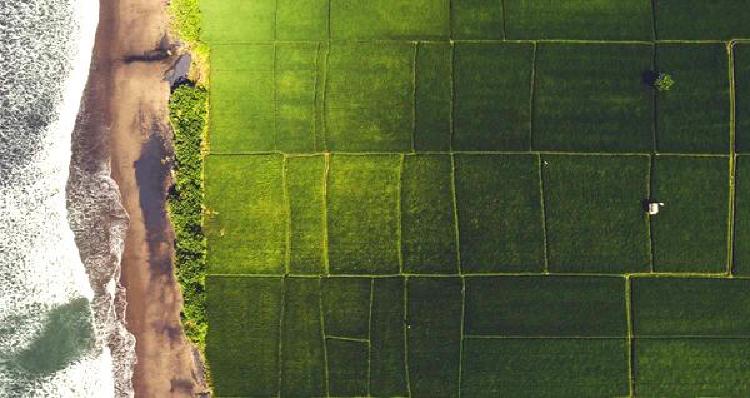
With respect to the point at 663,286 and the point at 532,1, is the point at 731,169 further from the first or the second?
the point at 532,1

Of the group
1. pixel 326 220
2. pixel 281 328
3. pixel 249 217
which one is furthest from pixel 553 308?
pixel 249 217

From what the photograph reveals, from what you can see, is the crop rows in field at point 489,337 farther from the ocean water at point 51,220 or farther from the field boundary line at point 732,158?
the ocean water at point 51,220

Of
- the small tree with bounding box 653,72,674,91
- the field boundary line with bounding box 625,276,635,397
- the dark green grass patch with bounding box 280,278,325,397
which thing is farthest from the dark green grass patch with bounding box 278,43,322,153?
the field boundary line with bounding box 625,276,635,397

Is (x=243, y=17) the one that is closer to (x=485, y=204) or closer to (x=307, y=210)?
(x=307, y=210)

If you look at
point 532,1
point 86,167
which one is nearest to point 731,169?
point 532,1

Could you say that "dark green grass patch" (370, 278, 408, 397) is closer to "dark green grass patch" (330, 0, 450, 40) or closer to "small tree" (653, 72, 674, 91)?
"dark green grass patch" (330, 0, 450, 40)

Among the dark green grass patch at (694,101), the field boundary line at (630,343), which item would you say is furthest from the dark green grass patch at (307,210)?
the dark green grass patch at (694,101)
